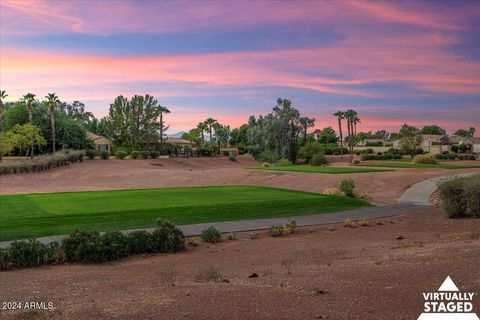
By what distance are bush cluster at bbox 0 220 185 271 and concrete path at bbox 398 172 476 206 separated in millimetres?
16439

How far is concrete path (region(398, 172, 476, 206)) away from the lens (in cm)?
2747

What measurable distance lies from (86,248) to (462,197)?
14355mm

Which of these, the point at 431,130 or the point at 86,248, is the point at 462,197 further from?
the point at 431,130

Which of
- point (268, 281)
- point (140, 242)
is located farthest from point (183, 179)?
point (268, 281)

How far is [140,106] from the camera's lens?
310 feet

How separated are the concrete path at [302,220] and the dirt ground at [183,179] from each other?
16.1 feet

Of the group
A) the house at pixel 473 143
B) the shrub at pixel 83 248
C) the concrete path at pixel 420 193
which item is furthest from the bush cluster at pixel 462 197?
the house at pixel 473 143

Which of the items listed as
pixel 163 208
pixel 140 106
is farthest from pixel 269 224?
pixel 140 106

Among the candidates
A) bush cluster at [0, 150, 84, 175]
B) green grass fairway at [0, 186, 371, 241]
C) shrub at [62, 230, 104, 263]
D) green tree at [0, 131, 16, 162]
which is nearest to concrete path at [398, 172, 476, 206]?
green grass fairway at [0, 186, 371, 241]

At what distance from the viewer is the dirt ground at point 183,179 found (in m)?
34.6

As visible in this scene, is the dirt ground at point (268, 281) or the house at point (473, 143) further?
the house at point (473, 143)

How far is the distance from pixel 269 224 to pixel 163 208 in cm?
513

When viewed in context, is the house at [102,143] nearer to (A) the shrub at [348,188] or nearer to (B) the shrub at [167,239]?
(A) the shrub at [348,188]

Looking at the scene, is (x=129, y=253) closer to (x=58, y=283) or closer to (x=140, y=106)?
(x=58, y=283)
